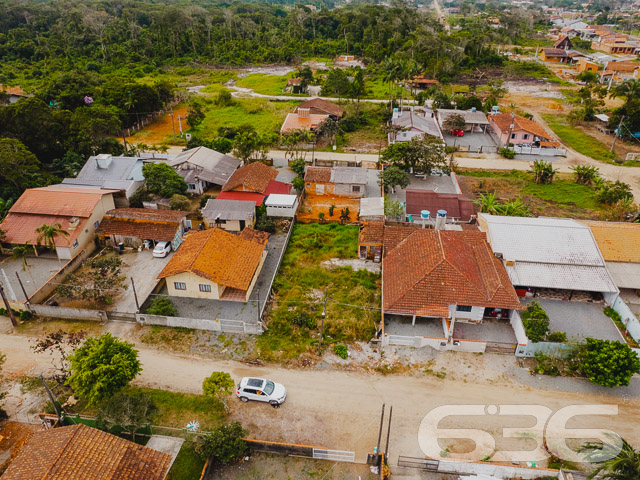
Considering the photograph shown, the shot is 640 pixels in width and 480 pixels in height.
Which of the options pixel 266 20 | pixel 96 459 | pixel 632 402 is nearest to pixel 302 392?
pixel 96 459

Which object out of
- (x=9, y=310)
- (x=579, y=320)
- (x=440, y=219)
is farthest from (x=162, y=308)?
(x=579, y=320)

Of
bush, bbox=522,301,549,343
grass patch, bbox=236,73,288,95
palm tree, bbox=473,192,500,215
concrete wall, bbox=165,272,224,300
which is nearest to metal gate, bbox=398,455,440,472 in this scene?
bush, bbox=522,301,549,343

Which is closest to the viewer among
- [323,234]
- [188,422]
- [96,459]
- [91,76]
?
[96,459]

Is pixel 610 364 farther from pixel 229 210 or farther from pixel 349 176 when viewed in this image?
pixel 229 210

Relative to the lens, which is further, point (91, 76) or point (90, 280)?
point (91, 76)

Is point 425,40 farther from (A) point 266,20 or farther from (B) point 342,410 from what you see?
(B) point 342,410

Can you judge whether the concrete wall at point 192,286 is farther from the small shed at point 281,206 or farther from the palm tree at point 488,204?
the palm tree at point 488,204
